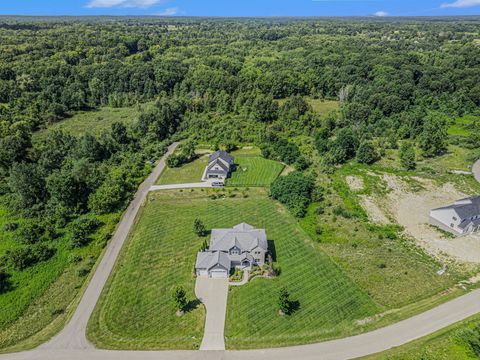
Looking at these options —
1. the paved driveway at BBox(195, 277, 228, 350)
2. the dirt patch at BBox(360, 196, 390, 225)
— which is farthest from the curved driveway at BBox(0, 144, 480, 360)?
the dirt patch at BBox(360, 196, 390, 225)

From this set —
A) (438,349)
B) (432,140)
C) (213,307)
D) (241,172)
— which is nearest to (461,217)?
(438,349)

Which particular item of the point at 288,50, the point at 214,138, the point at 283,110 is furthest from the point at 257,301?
the point at 288,50

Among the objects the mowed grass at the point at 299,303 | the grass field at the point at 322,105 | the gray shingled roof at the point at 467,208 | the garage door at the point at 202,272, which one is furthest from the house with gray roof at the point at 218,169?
the grass field at the point at 322,105

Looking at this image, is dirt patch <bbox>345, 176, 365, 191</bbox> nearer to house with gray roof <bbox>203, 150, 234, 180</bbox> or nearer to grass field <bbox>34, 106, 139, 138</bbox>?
house with gray roof <bbox>203, 150, 234, 180</bbox>

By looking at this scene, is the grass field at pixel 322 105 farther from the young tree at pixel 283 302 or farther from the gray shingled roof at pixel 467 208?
the young tree at pixel 283 302

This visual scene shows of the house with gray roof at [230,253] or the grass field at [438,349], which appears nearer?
the grass field at [438,349]

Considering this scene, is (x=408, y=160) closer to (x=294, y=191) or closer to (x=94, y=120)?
(x=294, y=191)
